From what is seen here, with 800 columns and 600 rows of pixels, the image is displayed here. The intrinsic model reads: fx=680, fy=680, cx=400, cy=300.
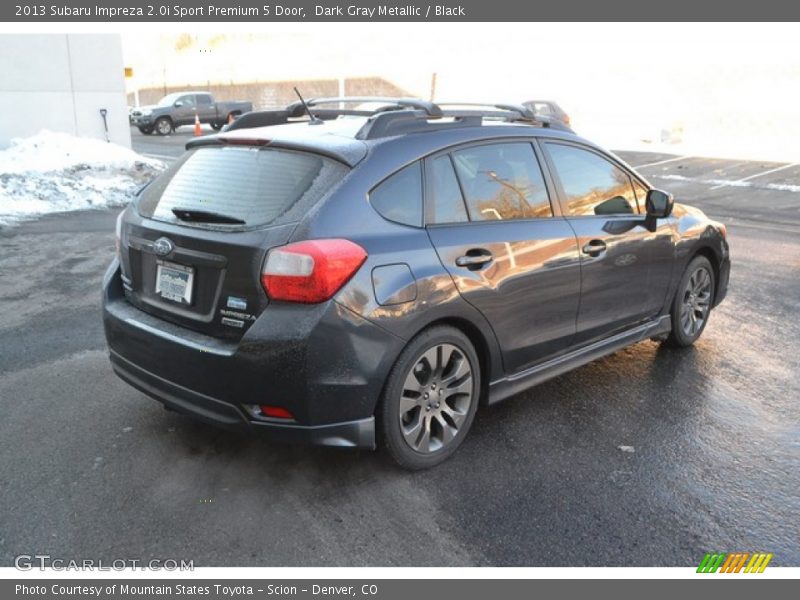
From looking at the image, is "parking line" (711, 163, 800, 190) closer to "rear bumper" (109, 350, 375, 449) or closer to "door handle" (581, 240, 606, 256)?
"door handle" (581, 240, 606, 256)

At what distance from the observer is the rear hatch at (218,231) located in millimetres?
3021

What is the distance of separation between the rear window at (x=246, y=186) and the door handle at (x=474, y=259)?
29.0 inches

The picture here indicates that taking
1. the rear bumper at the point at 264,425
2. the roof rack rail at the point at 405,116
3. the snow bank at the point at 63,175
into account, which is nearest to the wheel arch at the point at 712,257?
the roof rack rail at the point at 405,116

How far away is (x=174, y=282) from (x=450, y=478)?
5.46 feet

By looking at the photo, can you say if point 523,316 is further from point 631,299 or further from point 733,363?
point 733,363

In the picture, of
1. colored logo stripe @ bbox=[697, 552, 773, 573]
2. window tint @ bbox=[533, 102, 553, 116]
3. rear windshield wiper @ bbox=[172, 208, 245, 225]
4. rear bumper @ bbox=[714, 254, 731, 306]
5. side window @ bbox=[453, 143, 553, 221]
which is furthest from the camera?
window tint @ bbox=[533, 102, 553, 116]

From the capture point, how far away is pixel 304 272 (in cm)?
290

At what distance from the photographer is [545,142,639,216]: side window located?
414 cm

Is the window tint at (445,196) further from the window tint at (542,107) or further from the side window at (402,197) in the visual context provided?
the window tint at (542,107)

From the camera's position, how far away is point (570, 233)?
13.1ft

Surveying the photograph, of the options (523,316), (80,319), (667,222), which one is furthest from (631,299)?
(80,319)

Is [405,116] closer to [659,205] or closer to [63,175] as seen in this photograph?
[659,205]

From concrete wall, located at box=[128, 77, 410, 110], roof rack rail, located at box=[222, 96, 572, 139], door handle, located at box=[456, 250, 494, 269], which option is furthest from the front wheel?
door handle, located at box=[456, 250, 494, 269]

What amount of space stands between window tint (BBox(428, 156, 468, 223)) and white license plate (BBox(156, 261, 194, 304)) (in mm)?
1206
